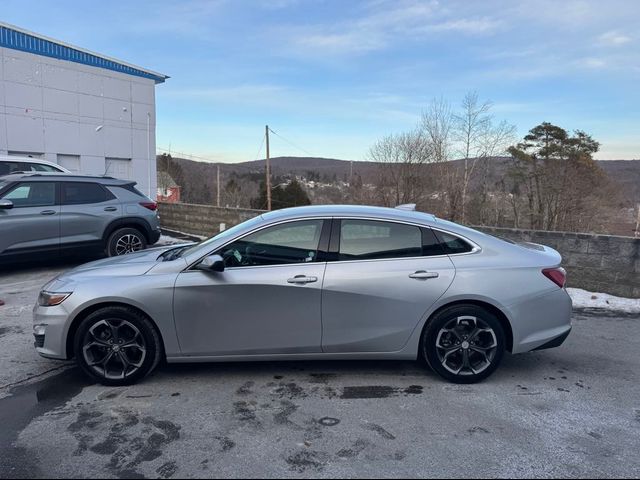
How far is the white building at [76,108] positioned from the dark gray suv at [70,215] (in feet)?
32.7

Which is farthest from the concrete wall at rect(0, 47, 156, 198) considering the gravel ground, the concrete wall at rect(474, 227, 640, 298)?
the concrete wall at rect(474, 227, 640, 298)

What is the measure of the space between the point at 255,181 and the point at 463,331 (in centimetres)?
6822

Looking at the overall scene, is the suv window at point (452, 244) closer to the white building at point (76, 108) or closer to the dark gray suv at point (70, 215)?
the dark gray suv at point (70, 215)

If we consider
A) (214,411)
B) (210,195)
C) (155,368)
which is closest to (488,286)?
(214,411)

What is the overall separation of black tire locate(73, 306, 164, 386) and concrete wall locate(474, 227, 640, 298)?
535cm

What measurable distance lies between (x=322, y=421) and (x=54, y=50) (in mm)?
17872

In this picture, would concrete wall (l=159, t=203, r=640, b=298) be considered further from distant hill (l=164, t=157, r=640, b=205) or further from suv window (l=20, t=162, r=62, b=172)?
distant hill (l=164, t=157, r=640, b=205)

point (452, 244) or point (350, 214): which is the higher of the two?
point (350, 214)

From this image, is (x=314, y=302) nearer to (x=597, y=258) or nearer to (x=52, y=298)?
(x=52, y=298)

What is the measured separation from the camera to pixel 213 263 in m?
3.74

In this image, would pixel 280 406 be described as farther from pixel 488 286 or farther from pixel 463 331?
pixel 488 286

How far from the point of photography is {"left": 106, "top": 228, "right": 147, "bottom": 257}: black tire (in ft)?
27.7

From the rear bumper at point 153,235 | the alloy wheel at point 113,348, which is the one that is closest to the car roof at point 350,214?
the alloy wheel at point 113,348

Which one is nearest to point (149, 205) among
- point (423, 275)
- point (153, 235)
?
point (153, 235)
